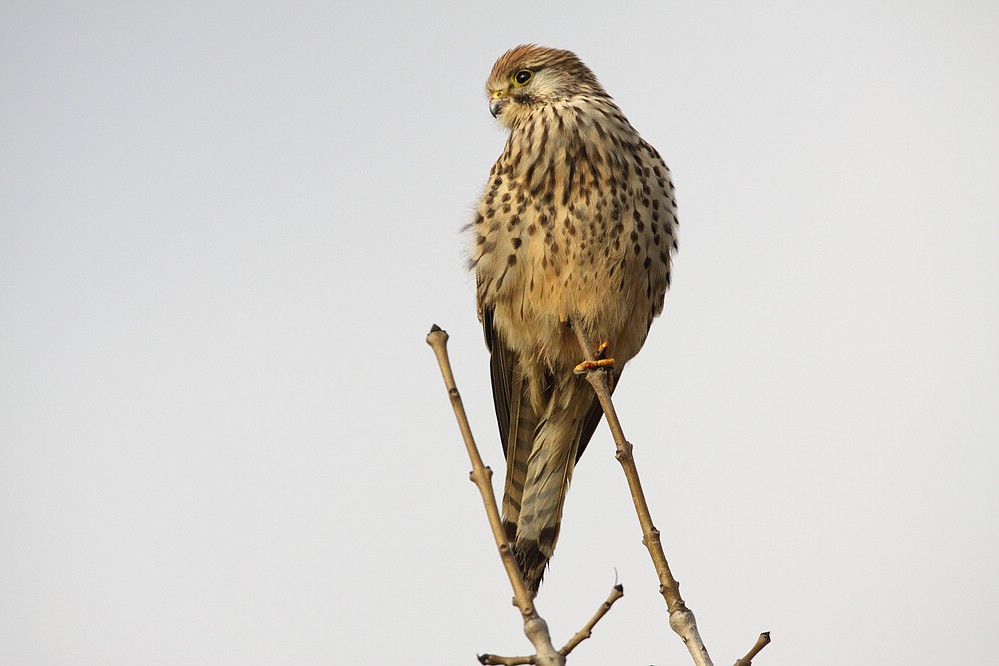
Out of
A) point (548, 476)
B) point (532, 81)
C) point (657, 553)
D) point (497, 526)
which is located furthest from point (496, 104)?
point (497, 526)

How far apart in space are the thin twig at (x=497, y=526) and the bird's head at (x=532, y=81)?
221 cm

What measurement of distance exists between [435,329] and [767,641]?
0.78 meters

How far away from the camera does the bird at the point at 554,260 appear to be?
137 inches

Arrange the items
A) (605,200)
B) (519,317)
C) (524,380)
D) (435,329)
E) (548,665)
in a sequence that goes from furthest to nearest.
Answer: (524,380), (519,317), (605,200), (435,329), (548,665)

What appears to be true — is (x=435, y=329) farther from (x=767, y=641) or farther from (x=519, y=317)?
(x=519, y=317)

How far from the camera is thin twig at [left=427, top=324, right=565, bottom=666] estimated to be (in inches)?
59.6

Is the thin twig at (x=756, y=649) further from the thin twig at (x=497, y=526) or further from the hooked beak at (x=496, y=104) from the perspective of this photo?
the hooked beak at (x=496, y=104)

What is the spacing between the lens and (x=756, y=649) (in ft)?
5.69

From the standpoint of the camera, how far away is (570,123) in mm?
3676

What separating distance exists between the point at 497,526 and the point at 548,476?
213 cm

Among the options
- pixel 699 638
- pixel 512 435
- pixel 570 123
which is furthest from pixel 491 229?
pixel 699 638

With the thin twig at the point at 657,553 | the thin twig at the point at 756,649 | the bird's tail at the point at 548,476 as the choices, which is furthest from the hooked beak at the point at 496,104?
the thin twig at the point at 756,649

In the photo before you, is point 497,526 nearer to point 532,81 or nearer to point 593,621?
point 593,621

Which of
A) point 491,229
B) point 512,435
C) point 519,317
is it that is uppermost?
point 491,229
